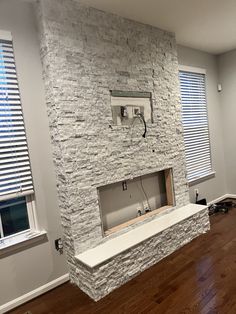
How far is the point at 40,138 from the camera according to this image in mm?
2518

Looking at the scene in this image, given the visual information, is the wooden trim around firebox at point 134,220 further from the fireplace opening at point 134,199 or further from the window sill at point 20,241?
the window sill at point 20,241

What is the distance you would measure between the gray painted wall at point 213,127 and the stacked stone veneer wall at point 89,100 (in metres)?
1.56

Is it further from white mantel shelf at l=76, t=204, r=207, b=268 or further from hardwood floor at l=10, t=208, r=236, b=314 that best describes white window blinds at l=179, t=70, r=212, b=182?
hardwood floor at l=10, t=208, r=236, b=314

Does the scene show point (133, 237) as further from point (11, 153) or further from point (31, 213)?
point (11, 153)

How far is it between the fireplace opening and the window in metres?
0.86

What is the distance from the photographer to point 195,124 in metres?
4.39

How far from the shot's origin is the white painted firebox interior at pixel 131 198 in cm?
296

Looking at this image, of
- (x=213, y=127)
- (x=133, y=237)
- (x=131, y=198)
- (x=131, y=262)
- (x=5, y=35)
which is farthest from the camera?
(x=213, y=127)

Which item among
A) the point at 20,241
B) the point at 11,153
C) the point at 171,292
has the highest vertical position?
the point at 11,153

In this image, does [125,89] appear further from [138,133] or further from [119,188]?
[119,188]

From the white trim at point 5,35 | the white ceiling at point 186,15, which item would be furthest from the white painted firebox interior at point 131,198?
the white ceiling at point 186,15

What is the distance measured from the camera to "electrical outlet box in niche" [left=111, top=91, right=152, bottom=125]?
2895 mm

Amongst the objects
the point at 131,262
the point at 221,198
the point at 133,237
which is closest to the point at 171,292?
the point at 131,262

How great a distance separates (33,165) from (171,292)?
1.80m
